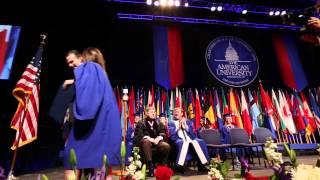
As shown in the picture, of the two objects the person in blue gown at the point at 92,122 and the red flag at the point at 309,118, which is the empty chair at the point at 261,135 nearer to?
the red flag at the point at 309,118

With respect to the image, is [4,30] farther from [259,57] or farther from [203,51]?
[259,57]

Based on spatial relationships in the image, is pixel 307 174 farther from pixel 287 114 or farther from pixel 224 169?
pixel 287 114

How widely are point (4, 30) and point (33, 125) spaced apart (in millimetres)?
2482

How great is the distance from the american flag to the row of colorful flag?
2.46 m

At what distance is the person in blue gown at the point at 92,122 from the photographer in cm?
174

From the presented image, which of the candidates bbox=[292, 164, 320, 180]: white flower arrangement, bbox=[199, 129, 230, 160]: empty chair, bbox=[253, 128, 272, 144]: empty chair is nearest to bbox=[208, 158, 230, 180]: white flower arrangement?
bbox=[292, 164, 320, 180]: white flower arrangement

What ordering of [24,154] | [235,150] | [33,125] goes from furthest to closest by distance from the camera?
[235,150]
[24,154]
[33,125]

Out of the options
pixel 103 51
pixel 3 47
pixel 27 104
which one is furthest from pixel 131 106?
pixel 3 47

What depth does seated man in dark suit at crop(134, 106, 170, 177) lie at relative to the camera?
4.22 metres

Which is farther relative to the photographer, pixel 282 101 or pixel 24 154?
pixel 282 101

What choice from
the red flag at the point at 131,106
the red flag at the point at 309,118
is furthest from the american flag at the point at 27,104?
the red flag at the point at 309,118

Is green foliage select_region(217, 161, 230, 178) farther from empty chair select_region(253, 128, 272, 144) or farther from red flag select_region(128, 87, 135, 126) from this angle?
red flag select_region(128, 87, 135, 126)

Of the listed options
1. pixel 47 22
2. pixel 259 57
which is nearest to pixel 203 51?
pixel 259 57

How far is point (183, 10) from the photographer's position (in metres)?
7.15
